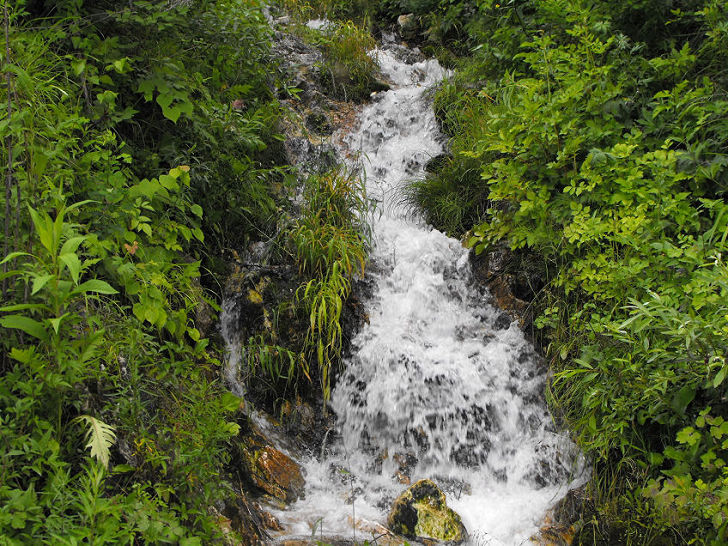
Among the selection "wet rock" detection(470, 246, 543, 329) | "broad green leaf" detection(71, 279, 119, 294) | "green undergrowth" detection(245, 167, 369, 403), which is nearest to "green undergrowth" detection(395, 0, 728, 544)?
"wet rock" detection(470, 246, 543, 329)

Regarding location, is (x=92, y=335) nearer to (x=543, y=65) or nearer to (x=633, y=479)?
(x=633, y=479)

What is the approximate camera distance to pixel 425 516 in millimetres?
3139

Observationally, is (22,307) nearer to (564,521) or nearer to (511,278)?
(564,521)

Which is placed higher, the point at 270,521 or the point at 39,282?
the point at 39,282

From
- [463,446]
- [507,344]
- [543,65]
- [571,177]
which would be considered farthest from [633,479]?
[543,65]

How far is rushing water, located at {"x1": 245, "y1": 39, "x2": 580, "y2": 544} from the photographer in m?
3.39

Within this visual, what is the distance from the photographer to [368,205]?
5535mm

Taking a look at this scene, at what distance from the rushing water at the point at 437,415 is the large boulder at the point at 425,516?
0.42ft

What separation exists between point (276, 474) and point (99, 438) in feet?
5.39

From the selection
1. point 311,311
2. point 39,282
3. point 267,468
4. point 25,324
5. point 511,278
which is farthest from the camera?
point 511,278

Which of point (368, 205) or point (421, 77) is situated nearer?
point (368, 205)

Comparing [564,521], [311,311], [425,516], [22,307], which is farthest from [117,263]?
[564,521]

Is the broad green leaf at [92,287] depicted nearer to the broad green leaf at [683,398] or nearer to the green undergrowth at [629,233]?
the green undergrowth at [629,233]

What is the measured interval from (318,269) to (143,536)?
272 cm
